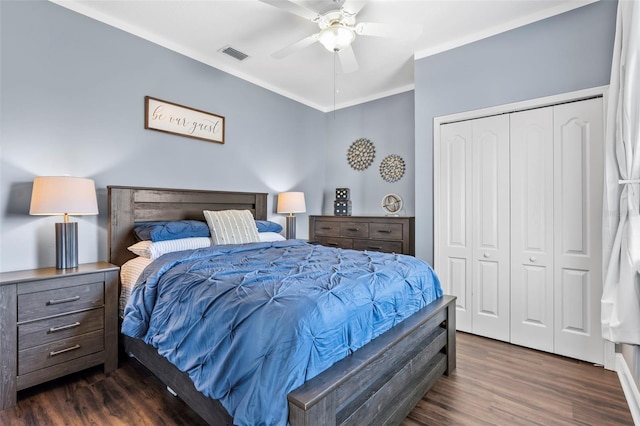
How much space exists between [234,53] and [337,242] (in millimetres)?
2523

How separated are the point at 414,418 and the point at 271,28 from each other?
10.4ft

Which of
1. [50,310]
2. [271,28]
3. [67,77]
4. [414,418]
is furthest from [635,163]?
[67,77]

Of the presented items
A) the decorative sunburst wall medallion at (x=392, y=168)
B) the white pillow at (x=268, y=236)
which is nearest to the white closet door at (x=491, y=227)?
the decorative sunburst wall medallion at (x=392, y=168)

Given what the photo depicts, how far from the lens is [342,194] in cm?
442

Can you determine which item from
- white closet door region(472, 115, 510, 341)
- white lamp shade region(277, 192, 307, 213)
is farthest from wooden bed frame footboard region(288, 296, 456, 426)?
white lamp shade region(277, 192, 307, 213)

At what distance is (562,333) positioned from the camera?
2537 millimetres

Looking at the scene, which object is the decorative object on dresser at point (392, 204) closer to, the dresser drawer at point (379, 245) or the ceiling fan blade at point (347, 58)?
the dresser drawer at point (379, 245)

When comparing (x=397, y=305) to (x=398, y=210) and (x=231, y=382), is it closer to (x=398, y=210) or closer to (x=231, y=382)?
(x=231, y=382)

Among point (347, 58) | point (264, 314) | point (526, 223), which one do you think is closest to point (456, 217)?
point (526, 223)

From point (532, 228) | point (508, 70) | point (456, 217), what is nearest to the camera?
point (532, 228)

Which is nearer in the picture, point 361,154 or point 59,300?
point 59,300

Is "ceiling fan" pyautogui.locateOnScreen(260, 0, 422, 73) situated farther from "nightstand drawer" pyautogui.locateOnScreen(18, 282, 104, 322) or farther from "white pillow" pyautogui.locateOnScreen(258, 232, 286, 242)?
"nightstand drawer" pyautogui.locateOnScreen(18, 282, 104, 322)

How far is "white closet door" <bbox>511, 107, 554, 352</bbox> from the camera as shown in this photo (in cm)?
261

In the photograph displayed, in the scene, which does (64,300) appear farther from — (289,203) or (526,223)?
A: (526,223)
